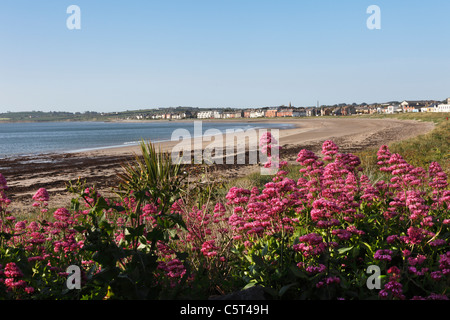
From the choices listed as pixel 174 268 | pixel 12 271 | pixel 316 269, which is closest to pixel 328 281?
pixel 316 269

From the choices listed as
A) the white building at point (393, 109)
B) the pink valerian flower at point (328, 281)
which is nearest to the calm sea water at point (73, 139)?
the pink valerian flower at point (328, 281)

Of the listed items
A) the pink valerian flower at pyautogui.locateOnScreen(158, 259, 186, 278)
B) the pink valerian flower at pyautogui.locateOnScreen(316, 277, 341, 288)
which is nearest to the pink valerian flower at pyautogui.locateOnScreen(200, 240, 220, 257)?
the pink valerian flower at pyautogui.locateOnScreen(158, 259, 186, 278)

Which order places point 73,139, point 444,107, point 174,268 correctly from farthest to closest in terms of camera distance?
point 444,107 < point 73,139 < point 174,268

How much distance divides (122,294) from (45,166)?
28.1 metres

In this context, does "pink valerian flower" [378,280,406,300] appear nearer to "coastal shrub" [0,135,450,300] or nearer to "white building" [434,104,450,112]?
"coastal shrub" [0,135,450,300]

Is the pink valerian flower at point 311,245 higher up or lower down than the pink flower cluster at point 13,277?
higher up

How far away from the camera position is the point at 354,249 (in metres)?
4.00

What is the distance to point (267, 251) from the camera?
4125 millimetres

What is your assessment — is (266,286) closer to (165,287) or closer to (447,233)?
(165,287)

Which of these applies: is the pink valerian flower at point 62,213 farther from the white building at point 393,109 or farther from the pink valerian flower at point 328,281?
the white building at point 393,109

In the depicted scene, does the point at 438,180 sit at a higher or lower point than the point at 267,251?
higher

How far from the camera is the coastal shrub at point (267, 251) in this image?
3.26 m

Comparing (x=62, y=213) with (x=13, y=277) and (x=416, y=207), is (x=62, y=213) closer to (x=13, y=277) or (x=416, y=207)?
(x=13, y=277)
